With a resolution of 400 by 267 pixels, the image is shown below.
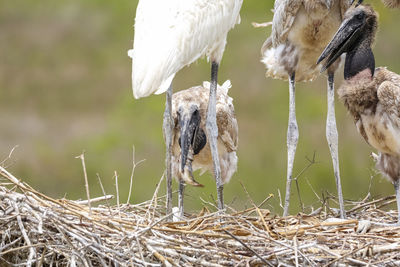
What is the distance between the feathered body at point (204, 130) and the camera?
6.87 meters

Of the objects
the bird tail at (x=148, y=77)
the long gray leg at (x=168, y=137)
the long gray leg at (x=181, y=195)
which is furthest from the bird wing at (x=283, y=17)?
the long gray leg at (x=181, y=195)

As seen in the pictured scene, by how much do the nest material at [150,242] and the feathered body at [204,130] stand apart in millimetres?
1468

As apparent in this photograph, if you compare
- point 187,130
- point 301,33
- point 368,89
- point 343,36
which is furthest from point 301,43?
point 187,130

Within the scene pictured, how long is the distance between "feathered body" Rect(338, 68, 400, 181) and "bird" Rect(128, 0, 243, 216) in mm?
794

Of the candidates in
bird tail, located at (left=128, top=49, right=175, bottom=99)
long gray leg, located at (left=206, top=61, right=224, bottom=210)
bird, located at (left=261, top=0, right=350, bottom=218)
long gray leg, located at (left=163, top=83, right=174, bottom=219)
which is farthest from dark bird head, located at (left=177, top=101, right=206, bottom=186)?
bird tail, located at (left=128, top=49, right=175, bottom=99)

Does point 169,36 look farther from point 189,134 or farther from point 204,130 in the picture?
point 204,130

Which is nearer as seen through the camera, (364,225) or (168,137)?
(364,225)

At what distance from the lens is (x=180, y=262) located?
5020mm

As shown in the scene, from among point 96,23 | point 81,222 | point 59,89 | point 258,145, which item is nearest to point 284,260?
point 81,222

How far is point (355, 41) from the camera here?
626 cm

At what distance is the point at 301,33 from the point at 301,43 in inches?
3.4

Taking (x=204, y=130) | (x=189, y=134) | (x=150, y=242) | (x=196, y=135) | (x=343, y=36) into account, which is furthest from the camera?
(x=204, y=130)

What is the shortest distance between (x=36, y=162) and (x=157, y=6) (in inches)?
258

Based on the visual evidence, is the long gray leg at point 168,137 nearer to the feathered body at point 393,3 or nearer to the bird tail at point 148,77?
the bird tail at point 148,77
